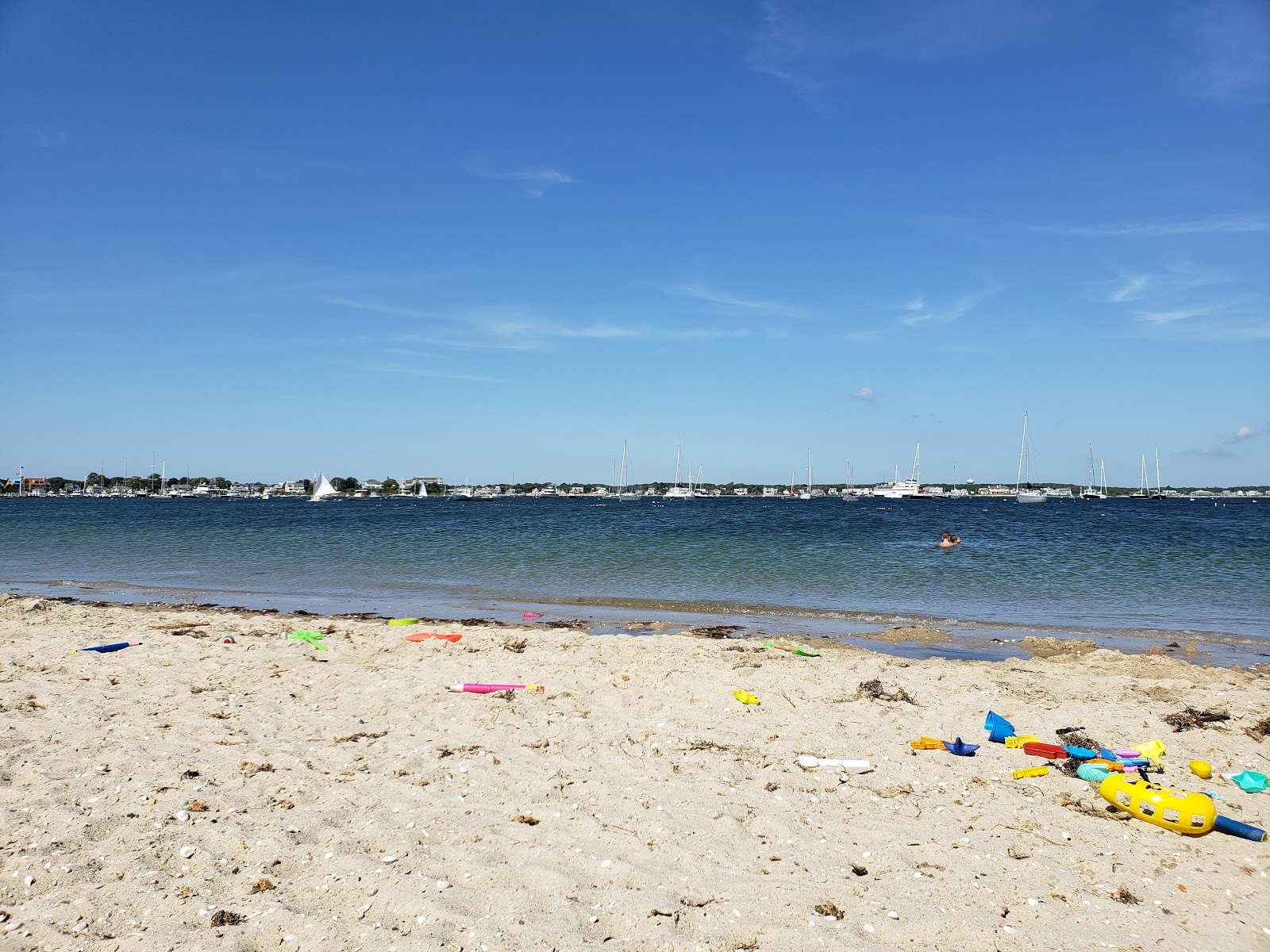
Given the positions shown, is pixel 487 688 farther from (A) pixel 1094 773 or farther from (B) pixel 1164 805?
(B) pixel 1164 805

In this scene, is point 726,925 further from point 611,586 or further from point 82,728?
point 611,586

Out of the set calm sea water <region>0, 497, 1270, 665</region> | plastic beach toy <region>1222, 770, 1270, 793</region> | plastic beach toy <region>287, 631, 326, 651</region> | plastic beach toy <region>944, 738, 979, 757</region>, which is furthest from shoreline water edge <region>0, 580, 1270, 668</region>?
plastic beach toy <region>1222, 770, 1270, 793</region>

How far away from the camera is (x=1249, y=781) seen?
22.3 ft

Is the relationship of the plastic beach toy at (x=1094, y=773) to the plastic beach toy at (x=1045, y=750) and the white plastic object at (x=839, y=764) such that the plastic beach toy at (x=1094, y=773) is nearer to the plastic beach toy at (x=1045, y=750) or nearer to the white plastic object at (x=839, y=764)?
the plastic beach toy at (x=1045, y=750)

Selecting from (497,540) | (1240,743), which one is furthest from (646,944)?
(497,540)

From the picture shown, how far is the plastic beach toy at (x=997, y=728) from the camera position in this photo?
7973mm

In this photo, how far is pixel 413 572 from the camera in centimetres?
2506

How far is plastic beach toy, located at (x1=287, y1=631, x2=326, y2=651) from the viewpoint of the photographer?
12.4 meters

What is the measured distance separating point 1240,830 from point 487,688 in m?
7.38

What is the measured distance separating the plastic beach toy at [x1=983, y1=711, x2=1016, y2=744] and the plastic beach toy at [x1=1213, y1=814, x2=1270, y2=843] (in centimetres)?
208

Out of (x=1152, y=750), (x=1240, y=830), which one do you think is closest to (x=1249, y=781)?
(x=1152, y=750)

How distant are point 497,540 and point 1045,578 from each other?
24.5 m

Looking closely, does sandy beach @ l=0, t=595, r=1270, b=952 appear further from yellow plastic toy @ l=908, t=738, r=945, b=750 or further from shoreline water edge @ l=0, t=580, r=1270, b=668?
shoreline water edge @ l=0, t=580, r=1270, b=668

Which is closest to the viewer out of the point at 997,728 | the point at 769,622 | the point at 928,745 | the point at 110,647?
the point at 928,745
